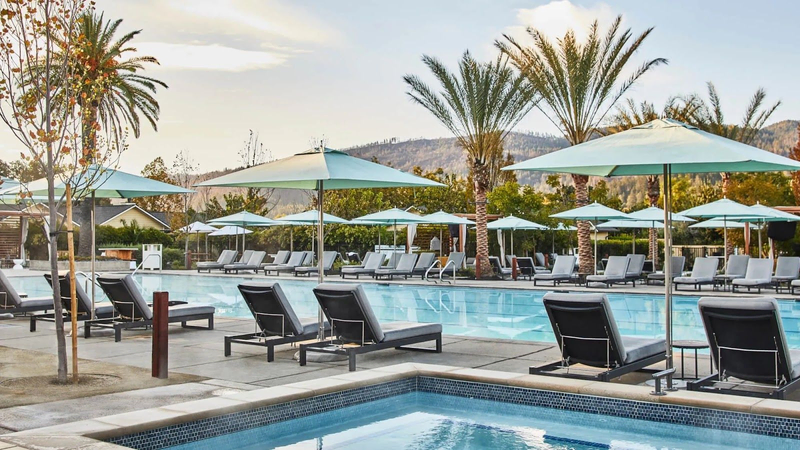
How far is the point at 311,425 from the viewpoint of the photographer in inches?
265

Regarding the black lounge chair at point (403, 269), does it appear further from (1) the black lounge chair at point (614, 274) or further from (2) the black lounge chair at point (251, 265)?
(2) the black lounge chair at point (251, 265)

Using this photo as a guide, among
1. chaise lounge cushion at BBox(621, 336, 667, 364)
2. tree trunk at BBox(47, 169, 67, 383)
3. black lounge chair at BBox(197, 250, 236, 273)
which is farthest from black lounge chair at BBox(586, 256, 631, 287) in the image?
tree trunk at BBox(47, 169, 67, 383)

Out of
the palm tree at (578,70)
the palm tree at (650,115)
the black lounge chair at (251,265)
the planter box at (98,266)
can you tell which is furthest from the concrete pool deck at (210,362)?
the palm tree at (650,115)

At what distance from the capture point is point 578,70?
24.0m

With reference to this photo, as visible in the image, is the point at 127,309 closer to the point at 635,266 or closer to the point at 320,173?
the point at 320,173

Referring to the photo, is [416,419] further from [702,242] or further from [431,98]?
[702,242]

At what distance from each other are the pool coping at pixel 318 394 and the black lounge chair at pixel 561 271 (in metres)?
15.7

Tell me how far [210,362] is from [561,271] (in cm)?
1604

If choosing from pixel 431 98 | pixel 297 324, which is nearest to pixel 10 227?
pixel 431 98

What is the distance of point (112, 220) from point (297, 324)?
182 feet

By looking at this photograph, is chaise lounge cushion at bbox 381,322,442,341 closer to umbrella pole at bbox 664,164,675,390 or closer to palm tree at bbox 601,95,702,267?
umbrella pole at bbox 664,164,675,390

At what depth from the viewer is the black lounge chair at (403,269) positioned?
25766 millimetres

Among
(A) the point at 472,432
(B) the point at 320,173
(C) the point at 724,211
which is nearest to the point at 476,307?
(C) the point at 724,211

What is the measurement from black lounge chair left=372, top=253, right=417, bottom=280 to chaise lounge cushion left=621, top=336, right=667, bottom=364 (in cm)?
1758
